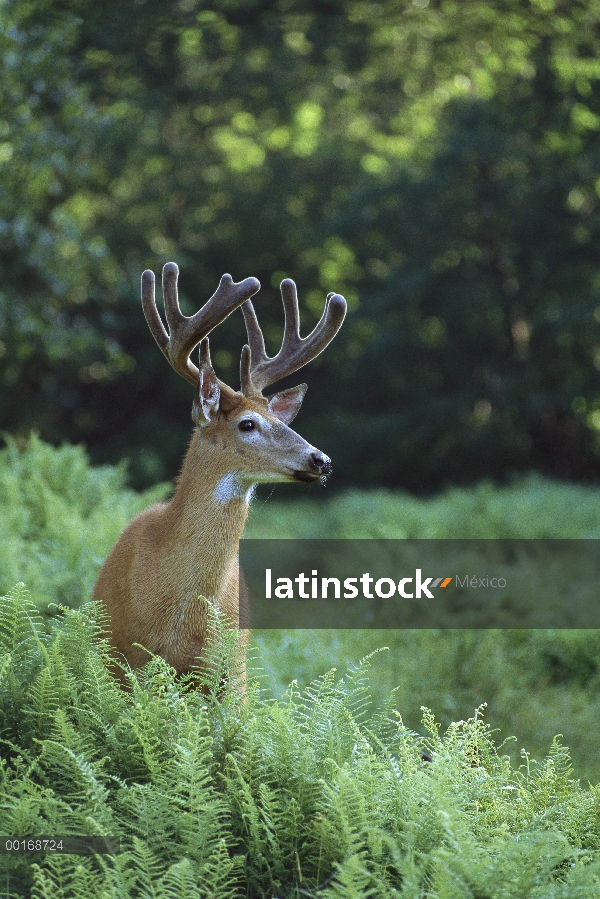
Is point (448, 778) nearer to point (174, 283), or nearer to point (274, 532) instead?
point (174, 283)

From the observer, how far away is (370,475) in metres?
19.1

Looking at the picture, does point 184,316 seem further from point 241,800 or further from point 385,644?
point 385,644

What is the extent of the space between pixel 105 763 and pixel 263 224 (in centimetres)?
1858

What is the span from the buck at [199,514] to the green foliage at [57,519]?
1.18 m

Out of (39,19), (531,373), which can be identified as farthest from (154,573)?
(531,373)

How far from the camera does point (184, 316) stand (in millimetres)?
4480

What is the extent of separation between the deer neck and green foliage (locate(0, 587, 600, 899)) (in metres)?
0.58

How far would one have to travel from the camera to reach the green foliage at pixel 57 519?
19.9ft

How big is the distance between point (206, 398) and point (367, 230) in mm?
16011

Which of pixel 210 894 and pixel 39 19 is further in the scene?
pixel 39 19

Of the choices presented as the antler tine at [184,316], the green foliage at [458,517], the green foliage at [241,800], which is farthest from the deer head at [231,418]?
the green foliage at [458,517]

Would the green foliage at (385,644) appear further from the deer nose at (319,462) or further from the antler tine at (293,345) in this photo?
the deer nose at (319,462)

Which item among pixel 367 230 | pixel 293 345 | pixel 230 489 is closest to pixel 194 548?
pixel 230 489

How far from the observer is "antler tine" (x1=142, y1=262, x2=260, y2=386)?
4.26m
